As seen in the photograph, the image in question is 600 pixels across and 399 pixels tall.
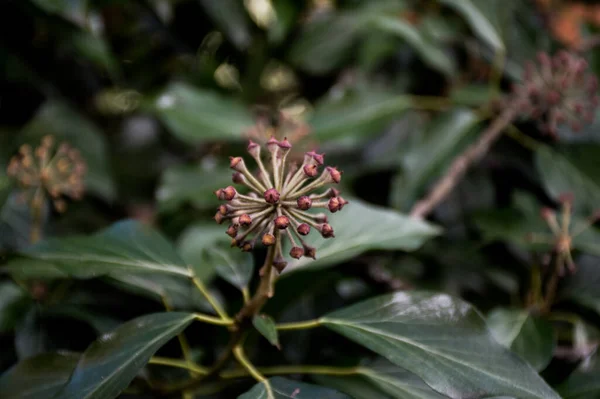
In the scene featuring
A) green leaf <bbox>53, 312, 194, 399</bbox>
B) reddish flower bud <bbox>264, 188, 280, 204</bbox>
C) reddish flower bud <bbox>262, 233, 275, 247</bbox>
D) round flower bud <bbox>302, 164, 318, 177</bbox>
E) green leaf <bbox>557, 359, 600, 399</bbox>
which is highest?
round flower bud <bbox>302, 164, 318, 177</bbox>

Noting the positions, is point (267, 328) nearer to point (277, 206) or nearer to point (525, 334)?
point (277, 206)

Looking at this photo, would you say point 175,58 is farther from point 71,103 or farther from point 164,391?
point 164,391

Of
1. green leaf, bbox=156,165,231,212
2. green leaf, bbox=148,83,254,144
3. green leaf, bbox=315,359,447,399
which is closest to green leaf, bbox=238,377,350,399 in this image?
green leaf, bbox=315,359,447,399

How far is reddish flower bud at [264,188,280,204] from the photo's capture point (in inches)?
19.4

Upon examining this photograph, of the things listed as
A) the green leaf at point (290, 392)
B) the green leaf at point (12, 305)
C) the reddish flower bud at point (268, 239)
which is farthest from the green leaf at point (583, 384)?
the green leaf at point (12, 305)

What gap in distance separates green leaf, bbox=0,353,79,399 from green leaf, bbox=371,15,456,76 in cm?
76

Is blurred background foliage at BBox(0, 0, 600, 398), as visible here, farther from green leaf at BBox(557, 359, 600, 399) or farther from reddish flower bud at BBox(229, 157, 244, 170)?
reddish flower bud at BBox(229, 157, 244, 170)

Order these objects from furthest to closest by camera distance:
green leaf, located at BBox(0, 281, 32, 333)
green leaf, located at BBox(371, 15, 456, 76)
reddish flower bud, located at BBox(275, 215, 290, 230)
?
green leaf, located at BBox(371, 15, 456, 76), green leaf, located at BBox(0, 281, 32, 333), reddish flower bud, located at BBox(275, 215, 290, 230)

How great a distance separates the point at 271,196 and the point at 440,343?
0.71 ft

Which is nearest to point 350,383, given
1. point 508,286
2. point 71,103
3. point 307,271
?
point 307,271

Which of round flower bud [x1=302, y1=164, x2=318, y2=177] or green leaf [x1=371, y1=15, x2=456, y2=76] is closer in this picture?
round flower bud [x1=302, y1=164, x2=318, y2=177]

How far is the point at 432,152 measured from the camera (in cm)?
Result: 99

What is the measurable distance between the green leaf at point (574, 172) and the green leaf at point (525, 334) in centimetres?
29

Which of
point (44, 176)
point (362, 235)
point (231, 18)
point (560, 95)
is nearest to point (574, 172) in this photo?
point (560, 95)
